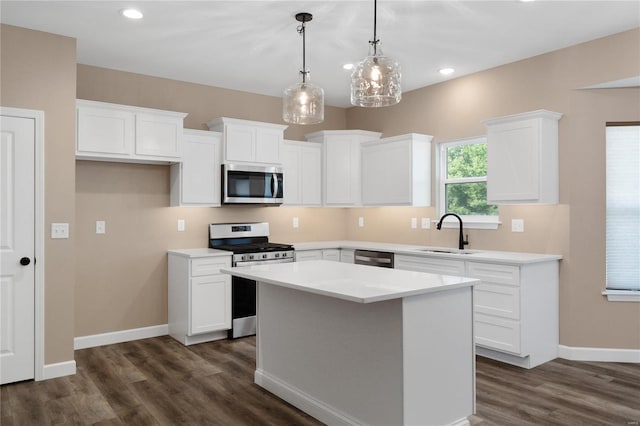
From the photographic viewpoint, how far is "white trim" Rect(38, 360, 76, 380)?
365cm

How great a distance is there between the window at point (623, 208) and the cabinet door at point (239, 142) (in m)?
3.44

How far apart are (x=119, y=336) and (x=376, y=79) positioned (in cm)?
367

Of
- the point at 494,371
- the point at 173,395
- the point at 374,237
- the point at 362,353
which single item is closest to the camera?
the point at 362,353

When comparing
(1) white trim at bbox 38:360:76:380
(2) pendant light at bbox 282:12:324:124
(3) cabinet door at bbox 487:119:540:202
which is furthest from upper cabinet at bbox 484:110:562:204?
(1) white trim at bbox 38:360:76:380

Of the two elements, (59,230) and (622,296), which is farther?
(622,296)

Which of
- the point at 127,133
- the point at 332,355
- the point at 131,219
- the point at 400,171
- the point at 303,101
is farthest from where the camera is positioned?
the point at 400,171

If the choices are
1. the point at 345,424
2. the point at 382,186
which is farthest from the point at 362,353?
the point at 382,186

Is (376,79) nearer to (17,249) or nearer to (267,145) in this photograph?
(267,145)

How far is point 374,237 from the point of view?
6.07 metres

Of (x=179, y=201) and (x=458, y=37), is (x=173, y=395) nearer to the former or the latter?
(x=179, y=201)

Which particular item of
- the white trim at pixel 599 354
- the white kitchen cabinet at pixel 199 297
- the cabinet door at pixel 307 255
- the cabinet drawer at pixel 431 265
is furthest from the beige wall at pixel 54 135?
the white trim at pixel 599 354

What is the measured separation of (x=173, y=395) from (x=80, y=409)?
1.93ft

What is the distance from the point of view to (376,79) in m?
2.60

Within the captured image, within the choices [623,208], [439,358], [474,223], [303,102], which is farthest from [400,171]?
[439,358]
